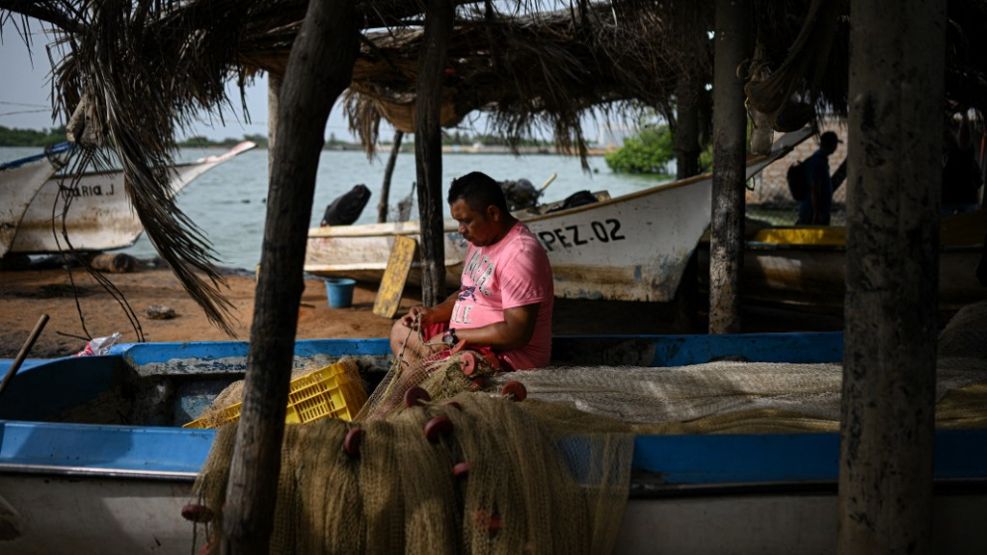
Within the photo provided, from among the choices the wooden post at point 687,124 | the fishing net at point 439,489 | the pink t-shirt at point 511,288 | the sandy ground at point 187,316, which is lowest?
the sandy ground at point 187,316

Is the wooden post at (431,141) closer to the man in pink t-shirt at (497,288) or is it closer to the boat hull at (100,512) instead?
the man in pink t-shirt at (497,288)

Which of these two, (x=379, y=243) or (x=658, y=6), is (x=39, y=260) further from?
(x=658, y=6)

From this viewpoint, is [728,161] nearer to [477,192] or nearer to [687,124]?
[477,192]

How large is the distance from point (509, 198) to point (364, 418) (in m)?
6.54

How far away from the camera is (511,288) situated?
154 inches

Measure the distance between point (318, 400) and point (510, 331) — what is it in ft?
3.27

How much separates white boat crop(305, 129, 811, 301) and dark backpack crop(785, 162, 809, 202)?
255 centimetres

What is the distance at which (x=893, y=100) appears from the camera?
2.48 metres

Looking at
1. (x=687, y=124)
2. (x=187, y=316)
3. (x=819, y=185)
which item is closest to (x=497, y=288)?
(x=687, y=124)

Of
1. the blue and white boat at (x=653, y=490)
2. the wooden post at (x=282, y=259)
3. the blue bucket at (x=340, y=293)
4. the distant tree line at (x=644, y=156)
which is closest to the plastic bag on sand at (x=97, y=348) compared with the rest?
the blue and white boat at (x=653, y=490)

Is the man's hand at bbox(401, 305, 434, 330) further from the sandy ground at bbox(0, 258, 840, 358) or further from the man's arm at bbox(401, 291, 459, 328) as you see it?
the sandy ground at bbox(0, 258, 840, 358)

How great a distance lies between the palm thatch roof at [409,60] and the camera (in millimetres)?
4062

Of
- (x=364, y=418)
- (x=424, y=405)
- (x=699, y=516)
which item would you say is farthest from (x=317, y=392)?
(x=699, y=516)

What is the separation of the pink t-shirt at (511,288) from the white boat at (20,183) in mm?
9864
